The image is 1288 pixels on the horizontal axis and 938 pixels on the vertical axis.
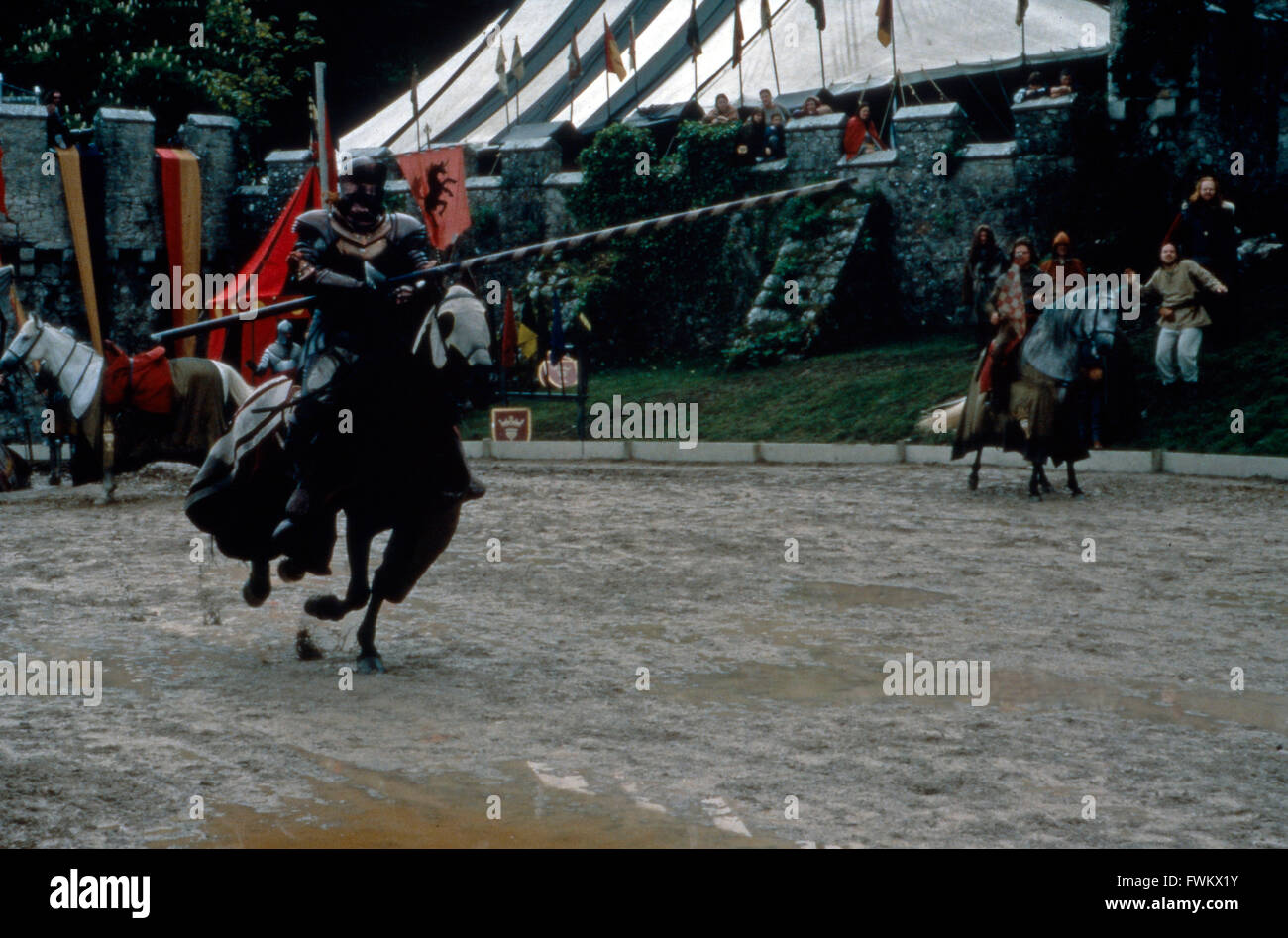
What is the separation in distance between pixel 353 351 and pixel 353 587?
4.00 feet

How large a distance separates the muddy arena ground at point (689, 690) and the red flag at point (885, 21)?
13.0 m

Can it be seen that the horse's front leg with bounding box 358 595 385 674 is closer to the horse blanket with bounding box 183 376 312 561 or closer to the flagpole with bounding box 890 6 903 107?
the horse blanket with bounding box 183 376 312 561

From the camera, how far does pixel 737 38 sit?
86.5 ft

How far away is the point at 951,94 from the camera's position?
2597cm


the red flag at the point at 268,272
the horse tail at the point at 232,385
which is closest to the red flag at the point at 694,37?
the red flag at the point at 268,272

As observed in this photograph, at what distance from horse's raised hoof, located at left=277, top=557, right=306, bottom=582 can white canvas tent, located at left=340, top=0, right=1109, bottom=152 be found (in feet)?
→ 62.4

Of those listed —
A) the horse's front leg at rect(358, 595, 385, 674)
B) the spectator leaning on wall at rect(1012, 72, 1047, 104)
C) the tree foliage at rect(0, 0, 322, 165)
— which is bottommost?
the horse's front leg at rect(358, 595, 385, 674)

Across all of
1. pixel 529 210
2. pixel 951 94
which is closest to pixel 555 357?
pixel 529 210

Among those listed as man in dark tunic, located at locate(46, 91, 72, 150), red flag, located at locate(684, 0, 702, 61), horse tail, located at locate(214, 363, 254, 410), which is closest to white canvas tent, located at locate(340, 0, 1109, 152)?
red flag, located at locate(684, 0, 702, 61)

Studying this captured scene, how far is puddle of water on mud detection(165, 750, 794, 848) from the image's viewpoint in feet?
17.2

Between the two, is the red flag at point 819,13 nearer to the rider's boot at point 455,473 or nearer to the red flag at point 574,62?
the red flag at point 574,62

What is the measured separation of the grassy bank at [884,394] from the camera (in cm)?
1639

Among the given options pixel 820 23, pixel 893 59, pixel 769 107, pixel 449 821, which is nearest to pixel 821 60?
pixel 820 23

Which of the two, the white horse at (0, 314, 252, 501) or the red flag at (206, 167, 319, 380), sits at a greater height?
the red flag at (206, 167, 319, 380)
